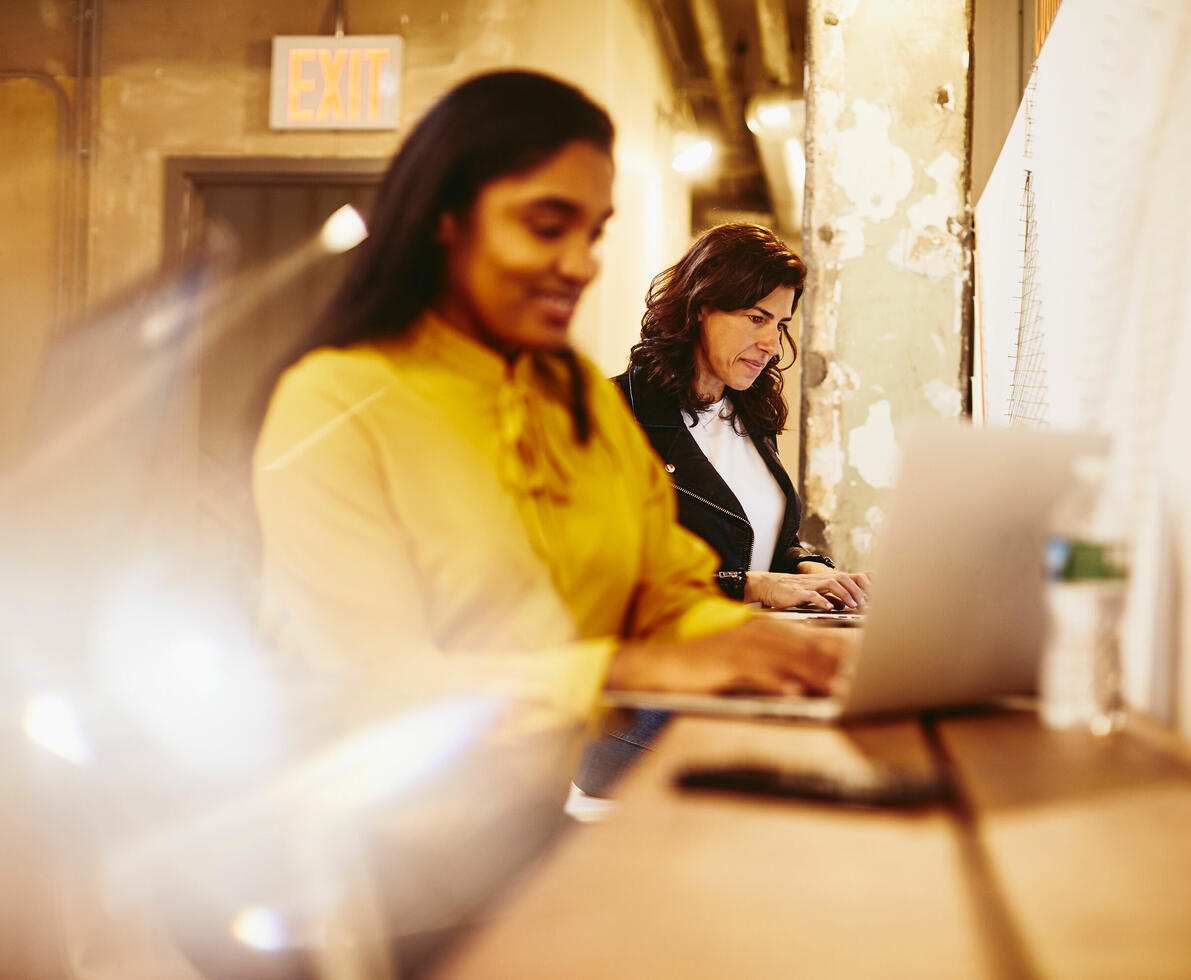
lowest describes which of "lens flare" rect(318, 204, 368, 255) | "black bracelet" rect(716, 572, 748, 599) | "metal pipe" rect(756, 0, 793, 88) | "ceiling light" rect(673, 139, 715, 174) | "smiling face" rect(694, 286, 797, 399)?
"black bracelet" rect(716, 572, 748, 599)

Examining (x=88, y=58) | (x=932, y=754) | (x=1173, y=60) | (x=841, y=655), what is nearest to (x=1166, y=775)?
(x=932, y=754)

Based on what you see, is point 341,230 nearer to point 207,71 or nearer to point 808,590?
point 207,71

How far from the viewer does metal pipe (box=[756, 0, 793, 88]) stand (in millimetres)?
4879

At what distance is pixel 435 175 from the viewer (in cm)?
110


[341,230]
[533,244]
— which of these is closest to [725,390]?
[533,244]

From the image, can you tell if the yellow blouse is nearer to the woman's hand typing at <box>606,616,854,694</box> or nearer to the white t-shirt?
the woman's hand typing at <box>606,616,854,694</box>

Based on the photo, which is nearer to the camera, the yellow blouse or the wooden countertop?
the wooden countertop

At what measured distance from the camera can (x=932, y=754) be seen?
2.71 ft

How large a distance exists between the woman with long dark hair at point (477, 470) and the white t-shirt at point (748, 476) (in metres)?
1.03

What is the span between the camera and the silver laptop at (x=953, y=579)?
2.81 feet

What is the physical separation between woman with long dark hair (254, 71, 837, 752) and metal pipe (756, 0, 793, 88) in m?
4.15

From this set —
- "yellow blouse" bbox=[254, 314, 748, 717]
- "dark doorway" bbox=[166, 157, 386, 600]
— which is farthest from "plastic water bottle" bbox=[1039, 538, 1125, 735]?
"dark doorway" bbox=[166, 157, 386, 600]

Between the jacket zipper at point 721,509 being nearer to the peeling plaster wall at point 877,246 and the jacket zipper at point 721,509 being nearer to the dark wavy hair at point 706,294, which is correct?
the dark wavy hair at point 706,294

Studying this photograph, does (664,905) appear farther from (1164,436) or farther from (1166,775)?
(1164,436)
